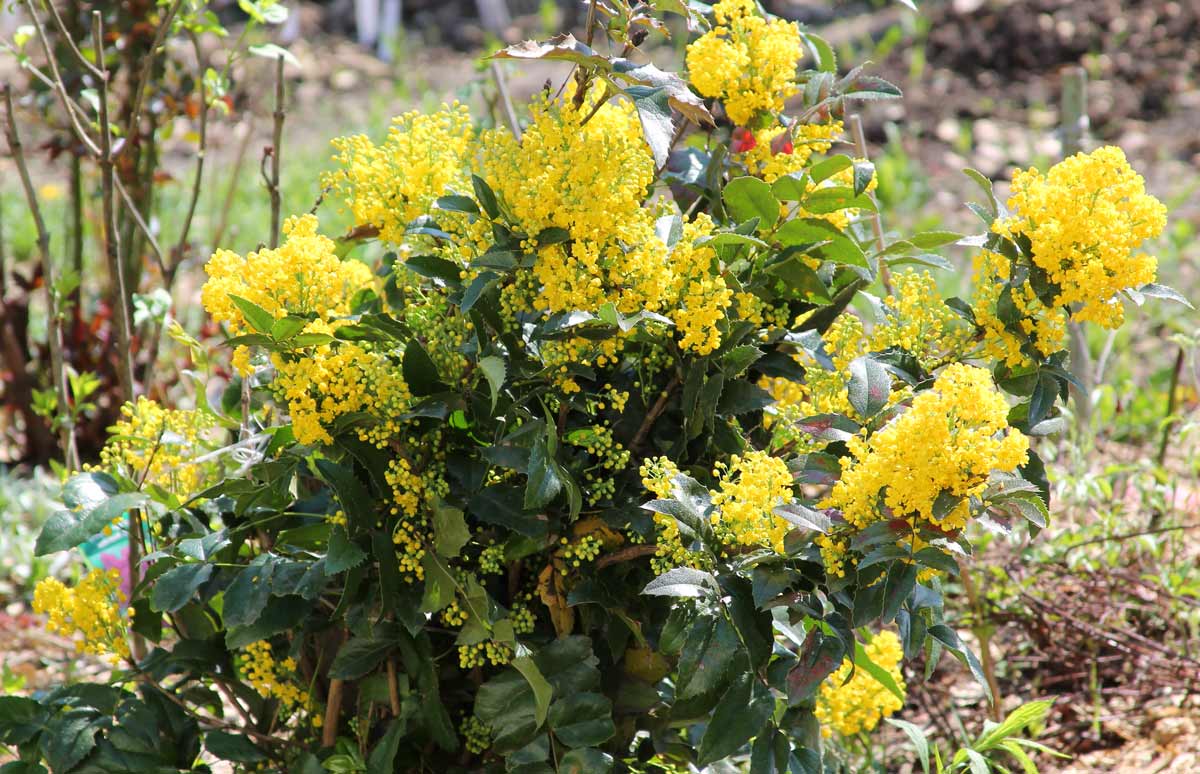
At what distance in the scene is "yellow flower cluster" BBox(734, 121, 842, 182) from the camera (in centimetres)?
158

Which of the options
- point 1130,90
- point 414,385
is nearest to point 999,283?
point 414,385

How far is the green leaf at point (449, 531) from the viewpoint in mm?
1431

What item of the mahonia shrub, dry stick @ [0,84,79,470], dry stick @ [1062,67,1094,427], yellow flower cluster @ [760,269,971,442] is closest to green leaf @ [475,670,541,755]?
the mahonia shrub

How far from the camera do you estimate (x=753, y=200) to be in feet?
5.05

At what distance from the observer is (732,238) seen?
1412 millimetres

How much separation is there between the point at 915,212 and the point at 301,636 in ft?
12.6

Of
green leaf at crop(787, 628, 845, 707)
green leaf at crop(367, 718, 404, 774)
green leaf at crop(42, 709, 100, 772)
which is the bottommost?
green leaf at crop(42, 709, 100, 772)

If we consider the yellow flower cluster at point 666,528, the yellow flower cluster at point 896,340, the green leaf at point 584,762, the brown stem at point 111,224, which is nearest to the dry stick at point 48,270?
the brown stem at point 111,224

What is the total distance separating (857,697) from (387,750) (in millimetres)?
695

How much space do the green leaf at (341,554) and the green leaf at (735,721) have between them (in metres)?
0.46

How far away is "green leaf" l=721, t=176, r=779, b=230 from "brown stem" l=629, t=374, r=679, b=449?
0.76 ft

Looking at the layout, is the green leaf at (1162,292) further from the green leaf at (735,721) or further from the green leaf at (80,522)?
the green leaf at (80,522)

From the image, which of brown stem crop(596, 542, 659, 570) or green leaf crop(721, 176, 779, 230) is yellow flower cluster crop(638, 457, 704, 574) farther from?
green leaf crop(721, 176, 779, 230)

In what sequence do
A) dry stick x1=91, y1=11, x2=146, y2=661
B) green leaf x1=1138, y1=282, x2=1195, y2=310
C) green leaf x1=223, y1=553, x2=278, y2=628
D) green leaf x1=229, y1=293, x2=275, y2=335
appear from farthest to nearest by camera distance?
dry stick x1=91, y1=11, x2=146, y2=661
green leaf x1=223, y1=553, x2=278, y2=628
green leaf x1=1138, y1=282, x2=1195, y2=310
green leaf x1=229, y1=293, x2=275, y2=335
